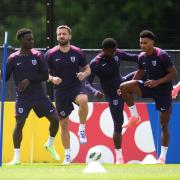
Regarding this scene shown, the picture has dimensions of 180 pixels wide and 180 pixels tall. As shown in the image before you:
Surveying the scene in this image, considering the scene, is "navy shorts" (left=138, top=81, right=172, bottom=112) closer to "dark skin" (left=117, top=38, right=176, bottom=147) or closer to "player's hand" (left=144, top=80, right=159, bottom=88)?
"dark skin" (left=117, top=38, right=176, bottom=147)

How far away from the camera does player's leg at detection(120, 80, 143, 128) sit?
1662 centimetres

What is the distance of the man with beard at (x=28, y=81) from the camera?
1628 cm

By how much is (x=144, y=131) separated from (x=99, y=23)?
5.40 metres

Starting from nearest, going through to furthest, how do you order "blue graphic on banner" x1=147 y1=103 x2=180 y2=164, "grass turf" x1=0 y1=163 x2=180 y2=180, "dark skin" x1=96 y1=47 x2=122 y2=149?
1. "grass turf" x1=0 y1=163 x2=180 y2=180
2. "dark skin" x1=96 y1=47 x2=122 y2=149
3. "blue graphic on banner" x1=147 y1=103 x2=180 y2=164

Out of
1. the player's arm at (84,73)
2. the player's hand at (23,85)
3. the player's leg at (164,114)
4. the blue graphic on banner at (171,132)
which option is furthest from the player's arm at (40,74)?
the blue graphic on banner at (171,132)

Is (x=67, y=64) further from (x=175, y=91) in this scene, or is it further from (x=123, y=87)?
(x=175, y=91)

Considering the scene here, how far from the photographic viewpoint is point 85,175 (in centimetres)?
1329

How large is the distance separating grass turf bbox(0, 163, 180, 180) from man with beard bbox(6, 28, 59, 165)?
0.95m

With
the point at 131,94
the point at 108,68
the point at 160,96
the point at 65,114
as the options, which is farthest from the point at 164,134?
the point at 65,114

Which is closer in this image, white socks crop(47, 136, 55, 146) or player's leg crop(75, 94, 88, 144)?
player's leg crop(75, 94, 88, 144)

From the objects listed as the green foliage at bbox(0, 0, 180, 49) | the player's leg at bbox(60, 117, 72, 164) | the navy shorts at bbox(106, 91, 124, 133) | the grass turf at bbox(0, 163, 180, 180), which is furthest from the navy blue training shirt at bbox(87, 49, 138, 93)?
the grass turf at bbox(0, 163, 180, 180)

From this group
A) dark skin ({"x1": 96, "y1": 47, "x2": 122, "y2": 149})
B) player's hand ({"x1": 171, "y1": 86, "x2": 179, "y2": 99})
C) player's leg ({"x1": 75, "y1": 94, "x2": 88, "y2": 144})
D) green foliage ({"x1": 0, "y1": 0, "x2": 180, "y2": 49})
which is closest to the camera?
player's leg ({"x1": 75, "y1": 94, "x2": 88, "y2": 144})

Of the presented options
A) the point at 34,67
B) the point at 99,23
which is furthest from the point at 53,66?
the point at 99,23

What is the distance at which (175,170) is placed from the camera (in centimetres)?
1477
